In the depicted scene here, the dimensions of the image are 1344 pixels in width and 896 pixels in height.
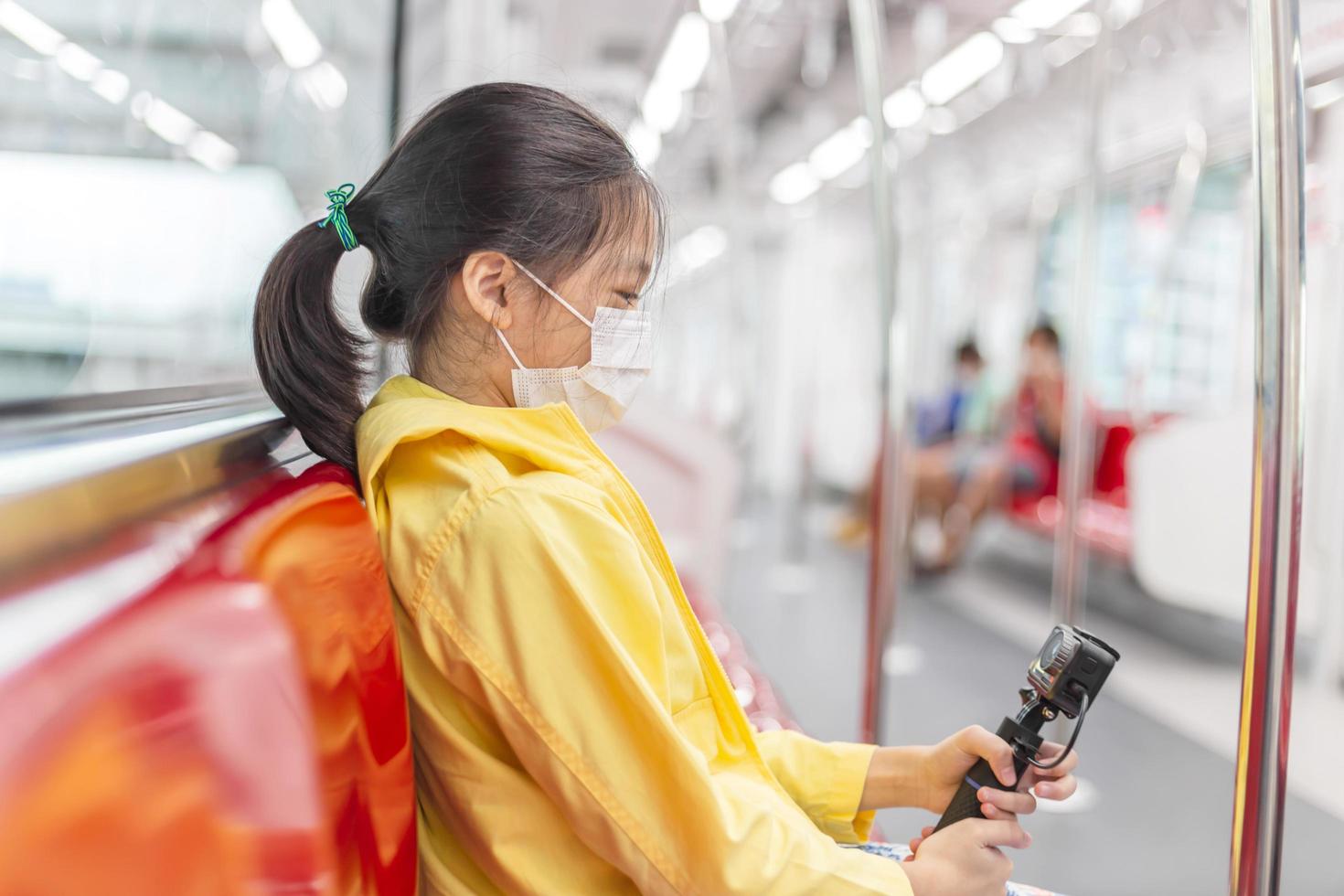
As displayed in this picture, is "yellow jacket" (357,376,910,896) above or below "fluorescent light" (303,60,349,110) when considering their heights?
below

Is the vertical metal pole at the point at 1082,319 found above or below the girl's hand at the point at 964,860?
above

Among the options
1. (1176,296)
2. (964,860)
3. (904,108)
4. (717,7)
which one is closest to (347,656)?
(964,860)

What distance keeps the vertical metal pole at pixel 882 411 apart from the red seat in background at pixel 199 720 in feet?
4.47

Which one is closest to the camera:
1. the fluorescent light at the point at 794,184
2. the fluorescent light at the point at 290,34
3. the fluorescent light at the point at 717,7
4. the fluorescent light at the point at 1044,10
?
the fluorescent light at the point at 290,34

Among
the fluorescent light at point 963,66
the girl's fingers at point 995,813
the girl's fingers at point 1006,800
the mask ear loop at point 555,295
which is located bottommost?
the girl's fingers at point 995,813

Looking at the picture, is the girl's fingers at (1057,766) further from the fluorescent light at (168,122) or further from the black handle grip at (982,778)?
the fluorescent light at (168,122)

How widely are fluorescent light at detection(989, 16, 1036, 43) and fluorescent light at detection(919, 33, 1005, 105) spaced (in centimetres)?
7

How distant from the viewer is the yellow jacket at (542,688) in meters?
0.76

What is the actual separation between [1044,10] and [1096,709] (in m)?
2.88

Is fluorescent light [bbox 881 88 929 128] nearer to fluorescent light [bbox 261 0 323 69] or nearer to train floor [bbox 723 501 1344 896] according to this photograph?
train floor [bbox 723 501 1344 896]

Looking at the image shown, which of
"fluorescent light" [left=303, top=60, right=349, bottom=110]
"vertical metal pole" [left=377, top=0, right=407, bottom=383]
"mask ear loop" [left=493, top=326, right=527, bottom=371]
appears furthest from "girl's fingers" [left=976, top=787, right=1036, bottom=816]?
"vertical metal pole" [left=377, top=0, right=407, bottom=383]

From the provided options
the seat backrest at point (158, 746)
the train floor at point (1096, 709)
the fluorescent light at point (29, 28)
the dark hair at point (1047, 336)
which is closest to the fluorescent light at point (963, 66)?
the dark hair at point (1047, 336)

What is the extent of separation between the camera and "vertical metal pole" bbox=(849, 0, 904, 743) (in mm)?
1875

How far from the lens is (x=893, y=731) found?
3.19 meters
